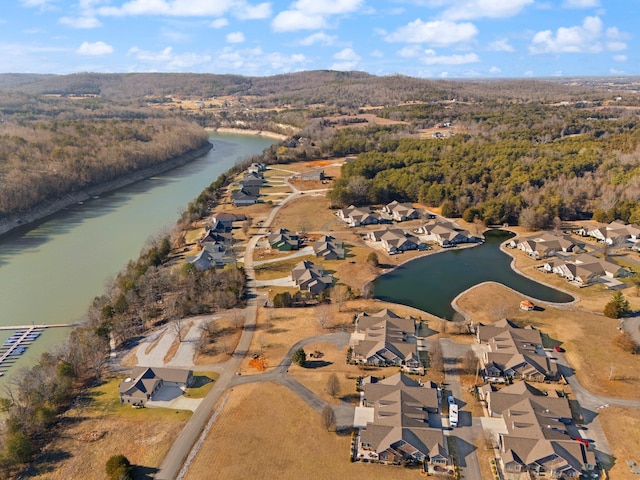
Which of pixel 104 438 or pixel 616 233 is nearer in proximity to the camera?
pixel 104 438

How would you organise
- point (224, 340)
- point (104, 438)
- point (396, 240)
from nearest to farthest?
point (104, 438)
point (224, 340)
point (396, 240)

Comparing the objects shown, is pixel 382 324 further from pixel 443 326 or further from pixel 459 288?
pixel 459 288

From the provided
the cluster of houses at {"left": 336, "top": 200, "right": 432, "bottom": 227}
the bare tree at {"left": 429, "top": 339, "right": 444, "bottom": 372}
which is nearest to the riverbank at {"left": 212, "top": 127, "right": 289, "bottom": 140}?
the cluster of houses at {"left": 336, "top": 200, "right": 432, "bottom": 227}

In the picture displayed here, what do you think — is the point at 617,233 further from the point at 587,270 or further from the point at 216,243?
the point at 216,243

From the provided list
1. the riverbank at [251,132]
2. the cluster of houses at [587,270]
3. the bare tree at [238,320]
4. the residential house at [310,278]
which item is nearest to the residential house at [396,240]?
the residential house at [310,278]

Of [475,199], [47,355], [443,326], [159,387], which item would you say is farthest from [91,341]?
[475,199]

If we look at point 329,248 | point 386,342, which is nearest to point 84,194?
point 329,248
